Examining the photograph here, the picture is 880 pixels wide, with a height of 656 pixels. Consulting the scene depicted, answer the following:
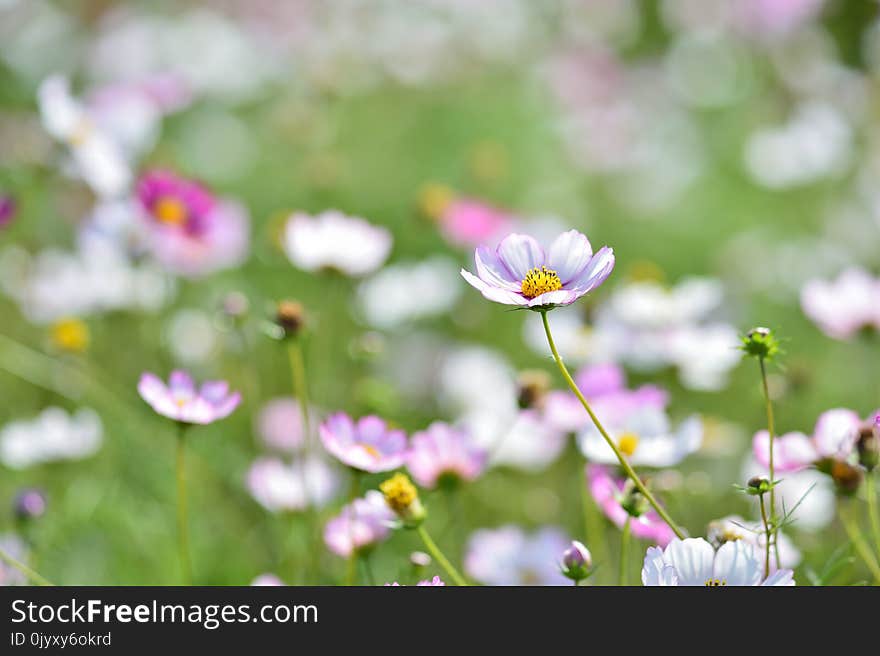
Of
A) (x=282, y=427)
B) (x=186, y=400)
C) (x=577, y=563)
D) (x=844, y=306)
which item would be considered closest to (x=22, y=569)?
(x=186, y=400)

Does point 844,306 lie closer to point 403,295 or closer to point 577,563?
point 577,563

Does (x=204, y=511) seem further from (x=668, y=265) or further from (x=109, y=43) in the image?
(x=109, y=43)

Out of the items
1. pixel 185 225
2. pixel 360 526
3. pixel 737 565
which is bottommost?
pixel 737 565

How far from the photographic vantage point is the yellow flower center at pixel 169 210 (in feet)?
3.56

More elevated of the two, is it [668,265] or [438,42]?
[438,42]

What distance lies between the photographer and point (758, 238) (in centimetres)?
208

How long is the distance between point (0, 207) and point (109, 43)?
1807 millimetres

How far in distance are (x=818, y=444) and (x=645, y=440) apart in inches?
6.3

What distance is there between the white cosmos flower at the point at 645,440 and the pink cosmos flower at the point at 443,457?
88 millimetres

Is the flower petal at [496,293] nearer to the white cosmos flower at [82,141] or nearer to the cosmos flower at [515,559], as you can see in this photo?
the cosmos flower at [515,559]

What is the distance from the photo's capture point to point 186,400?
2.22 ft

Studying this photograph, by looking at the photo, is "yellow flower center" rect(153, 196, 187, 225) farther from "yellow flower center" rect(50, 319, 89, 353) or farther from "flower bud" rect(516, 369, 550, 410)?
"flower bud" rect(516, 369, 550, 410)

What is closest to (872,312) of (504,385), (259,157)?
(504,385)
